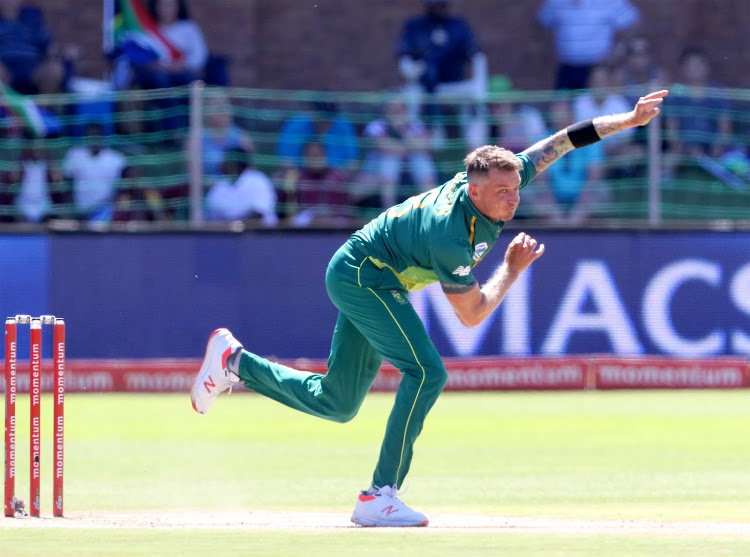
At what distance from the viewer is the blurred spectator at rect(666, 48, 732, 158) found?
47.1 ft

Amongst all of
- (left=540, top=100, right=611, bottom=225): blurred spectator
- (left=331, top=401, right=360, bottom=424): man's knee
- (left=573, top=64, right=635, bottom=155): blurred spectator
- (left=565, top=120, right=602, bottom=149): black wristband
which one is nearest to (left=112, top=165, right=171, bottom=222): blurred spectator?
(left=540, top=100, right=611, bottom=225): blurred spectator

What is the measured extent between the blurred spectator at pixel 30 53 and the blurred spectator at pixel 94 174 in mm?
1942

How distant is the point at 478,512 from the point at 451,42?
1071 cm

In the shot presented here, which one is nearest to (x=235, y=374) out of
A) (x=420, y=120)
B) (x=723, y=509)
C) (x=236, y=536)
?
(x=236, y=536)

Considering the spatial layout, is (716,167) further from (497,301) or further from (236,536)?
(236,536)

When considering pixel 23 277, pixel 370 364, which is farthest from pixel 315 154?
pixel 370 364

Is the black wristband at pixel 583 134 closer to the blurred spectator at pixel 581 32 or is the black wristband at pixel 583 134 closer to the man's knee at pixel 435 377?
the man's knee at pixel 435 377

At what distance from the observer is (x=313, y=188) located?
14484mm

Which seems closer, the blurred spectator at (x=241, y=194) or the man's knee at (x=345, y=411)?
the man's knee at (x=345, y=411)

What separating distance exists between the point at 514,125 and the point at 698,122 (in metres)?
1.95

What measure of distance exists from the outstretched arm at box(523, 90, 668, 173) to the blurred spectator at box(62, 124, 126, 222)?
822 centimetres

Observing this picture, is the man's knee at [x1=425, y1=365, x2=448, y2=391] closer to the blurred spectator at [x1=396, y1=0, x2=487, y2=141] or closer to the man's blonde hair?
the man's blonde hair

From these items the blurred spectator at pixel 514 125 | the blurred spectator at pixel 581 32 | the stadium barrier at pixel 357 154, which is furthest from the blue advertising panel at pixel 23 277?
the blurred spectator at pixel 581 32

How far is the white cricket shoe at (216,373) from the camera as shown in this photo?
7.27 m
